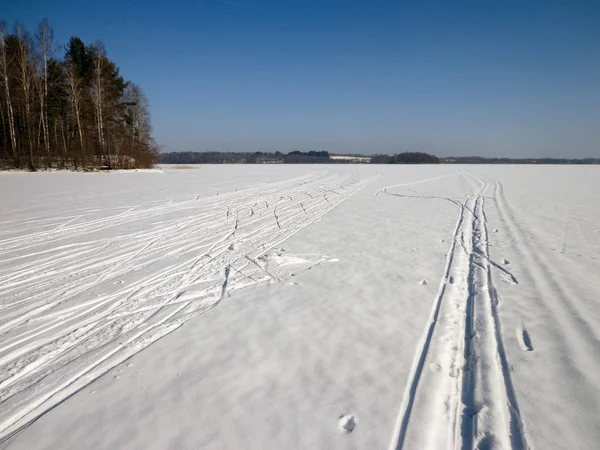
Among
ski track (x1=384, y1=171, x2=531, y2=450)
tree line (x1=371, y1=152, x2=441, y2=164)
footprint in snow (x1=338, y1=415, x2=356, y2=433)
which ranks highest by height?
tree line (x1=371, y1=152, x2=441, y2=164)

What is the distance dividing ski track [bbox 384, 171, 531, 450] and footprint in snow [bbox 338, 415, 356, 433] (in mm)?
280

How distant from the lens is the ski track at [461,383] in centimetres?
217

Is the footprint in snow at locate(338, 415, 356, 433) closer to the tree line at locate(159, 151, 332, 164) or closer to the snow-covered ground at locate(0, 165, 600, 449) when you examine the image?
the snow-covered ground at locate(0, 165, 600, 449)

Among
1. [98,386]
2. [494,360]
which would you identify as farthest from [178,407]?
[494,360]

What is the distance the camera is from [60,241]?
6.64 meters

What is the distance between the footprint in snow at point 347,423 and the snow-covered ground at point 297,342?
0.07 ft

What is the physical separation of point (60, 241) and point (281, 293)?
526cm

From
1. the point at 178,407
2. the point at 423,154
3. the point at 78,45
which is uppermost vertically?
the point at 78,45

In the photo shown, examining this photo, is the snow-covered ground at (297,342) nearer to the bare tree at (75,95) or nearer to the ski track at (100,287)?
the ski track at (100,287)

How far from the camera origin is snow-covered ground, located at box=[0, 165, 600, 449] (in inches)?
88.9

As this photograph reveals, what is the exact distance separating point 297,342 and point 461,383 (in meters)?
1.53

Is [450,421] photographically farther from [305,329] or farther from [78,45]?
[78,45]

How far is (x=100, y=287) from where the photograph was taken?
4520 millimetres

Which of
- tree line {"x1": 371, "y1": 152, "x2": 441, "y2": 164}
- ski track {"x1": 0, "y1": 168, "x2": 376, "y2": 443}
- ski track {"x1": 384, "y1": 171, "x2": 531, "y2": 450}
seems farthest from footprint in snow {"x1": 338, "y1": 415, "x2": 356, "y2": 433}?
tree line {"x1": 371, "y1": 152, "x2": 441, "y2": 164}
